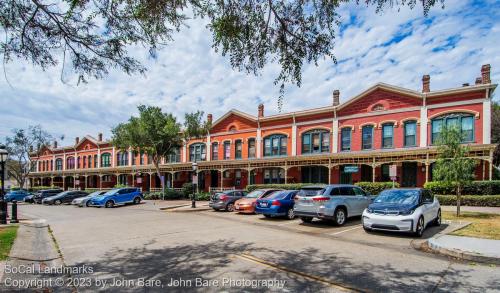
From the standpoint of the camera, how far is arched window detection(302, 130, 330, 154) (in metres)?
29.9

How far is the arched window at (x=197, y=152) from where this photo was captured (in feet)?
129

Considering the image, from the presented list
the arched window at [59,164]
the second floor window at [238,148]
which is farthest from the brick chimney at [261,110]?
the arched window at [59,164]

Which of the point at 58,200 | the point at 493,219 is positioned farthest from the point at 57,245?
the point at 58,200

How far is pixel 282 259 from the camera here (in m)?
7.62

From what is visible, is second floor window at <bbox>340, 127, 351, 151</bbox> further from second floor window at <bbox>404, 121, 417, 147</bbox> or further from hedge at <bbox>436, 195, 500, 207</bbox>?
hedge at <bbox>436, 195, 500, 207</bbox>

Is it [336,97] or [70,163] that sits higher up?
[336,97]

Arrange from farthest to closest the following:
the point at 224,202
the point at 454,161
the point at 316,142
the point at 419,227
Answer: the point at 316,142, the point at 224,202, the point at 454,161, the point at 419,227

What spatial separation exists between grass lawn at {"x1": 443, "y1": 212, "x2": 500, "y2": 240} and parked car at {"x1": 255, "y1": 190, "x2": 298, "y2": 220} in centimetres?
690

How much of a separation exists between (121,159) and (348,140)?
1369 inches

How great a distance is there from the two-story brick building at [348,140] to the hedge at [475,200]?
2599mm

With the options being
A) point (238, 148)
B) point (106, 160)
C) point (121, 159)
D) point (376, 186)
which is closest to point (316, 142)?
point (376, 186)

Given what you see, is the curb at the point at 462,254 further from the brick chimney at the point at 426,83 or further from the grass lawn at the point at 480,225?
the brick chimney at the point at 426,83

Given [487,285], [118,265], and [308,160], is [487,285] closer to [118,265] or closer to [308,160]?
[118,265]

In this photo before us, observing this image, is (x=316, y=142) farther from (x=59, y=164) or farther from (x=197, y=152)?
(x=59, y=164)
